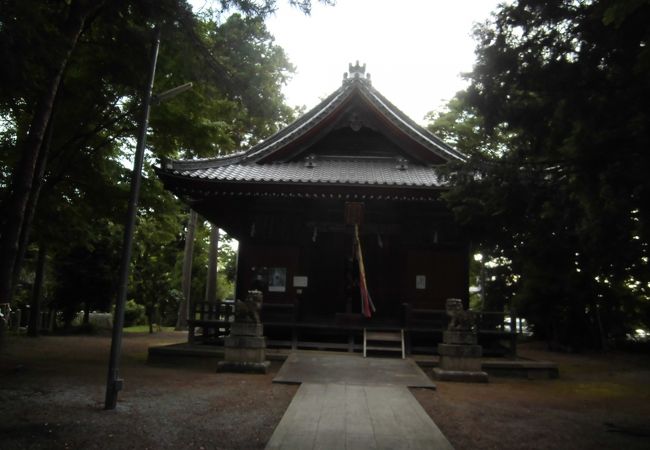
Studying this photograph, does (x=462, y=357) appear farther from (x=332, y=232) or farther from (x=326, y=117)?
(x=326, y=117)

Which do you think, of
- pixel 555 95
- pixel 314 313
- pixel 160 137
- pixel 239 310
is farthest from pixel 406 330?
pixel 160 137

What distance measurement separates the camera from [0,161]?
37.0 feet

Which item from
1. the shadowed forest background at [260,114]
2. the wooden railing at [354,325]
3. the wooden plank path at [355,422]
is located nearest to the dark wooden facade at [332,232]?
the wooden railing at [354,325]

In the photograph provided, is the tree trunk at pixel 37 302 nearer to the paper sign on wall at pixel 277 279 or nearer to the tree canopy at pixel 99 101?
the tree canopy at pixel 99 101

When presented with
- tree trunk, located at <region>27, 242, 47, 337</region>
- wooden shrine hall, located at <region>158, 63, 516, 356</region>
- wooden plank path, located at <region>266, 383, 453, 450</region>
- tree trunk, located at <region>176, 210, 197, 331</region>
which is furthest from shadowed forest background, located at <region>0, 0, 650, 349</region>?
tree trunk, located at <region>176, 210, 197, 331</region>

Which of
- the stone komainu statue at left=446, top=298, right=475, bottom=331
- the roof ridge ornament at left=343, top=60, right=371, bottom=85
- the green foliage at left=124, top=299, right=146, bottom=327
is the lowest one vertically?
the green foliage at left=124, top=299, right=146, bottom=327

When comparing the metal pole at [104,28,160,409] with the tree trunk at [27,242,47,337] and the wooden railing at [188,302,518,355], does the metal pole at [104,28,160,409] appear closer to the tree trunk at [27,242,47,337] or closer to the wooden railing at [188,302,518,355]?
the wooden railing at [188,302,518,355]

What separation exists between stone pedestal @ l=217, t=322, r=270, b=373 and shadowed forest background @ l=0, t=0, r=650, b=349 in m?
4.51

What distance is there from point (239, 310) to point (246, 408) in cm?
354

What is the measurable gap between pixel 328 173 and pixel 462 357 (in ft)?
21.3

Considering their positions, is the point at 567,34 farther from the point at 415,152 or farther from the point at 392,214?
the point at 415,152

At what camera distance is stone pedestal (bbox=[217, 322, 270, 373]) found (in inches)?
396

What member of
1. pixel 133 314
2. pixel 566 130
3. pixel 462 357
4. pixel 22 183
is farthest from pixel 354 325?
pixel 133 314

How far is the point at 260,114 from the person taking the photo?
7.58 m
